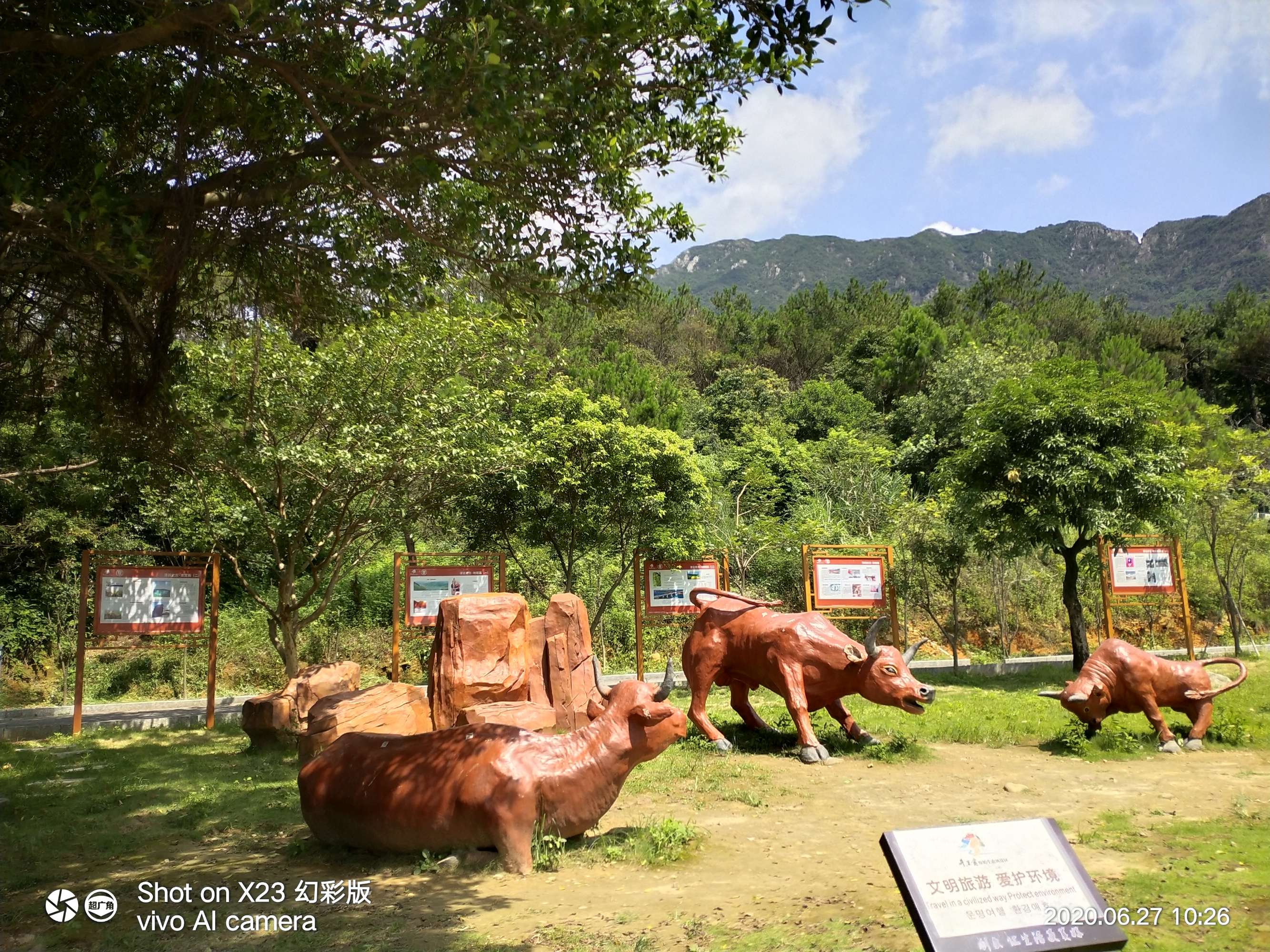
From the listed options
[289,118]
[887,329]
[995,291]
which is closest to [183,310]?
[289,118]

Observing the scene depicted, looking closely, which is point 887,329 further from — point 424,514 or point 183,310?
point 183,310

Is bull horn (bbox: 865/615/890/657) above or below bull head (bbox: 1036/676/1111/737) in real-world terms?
above

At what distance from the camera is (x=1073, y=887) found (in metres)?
3.11

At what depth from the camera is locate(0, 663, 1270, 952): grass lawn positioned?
4262 mm

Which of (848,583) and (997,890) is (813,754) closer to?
(848,583)

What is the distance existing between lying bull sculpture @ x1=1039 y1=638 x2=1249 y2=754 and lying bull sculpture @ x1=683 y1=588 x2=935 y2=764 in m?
1.68

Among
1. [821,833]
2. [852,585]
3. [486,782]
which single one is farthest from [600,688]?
[852,585]

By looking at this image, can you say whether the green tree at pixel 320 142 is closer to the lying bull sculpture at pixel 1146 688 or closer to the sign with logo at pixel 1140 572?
the lying bull sculpture at pixel 1146 688

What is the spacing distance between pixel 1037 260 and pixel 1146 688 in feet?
434

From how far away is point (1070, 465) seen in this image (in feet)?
42.6

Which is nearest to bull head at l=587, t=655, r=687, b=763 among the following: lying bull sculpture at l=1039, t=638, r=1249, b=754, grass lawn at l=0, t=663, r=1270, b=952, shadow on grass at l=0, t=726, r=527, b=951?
grass lawn at l=0, t=663, r=1270, b=952

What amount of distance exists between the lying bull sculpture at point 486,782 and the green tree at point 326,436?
5114mm

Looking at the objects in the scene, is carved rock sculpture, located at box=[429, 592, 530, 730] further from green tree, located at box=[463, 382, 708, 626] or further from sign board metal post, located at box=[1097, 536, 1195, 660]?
sign board metal post, located at box=[1097, 536, 1195, 660]

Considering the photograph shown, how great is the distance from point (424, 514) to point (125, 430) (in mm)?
6834
